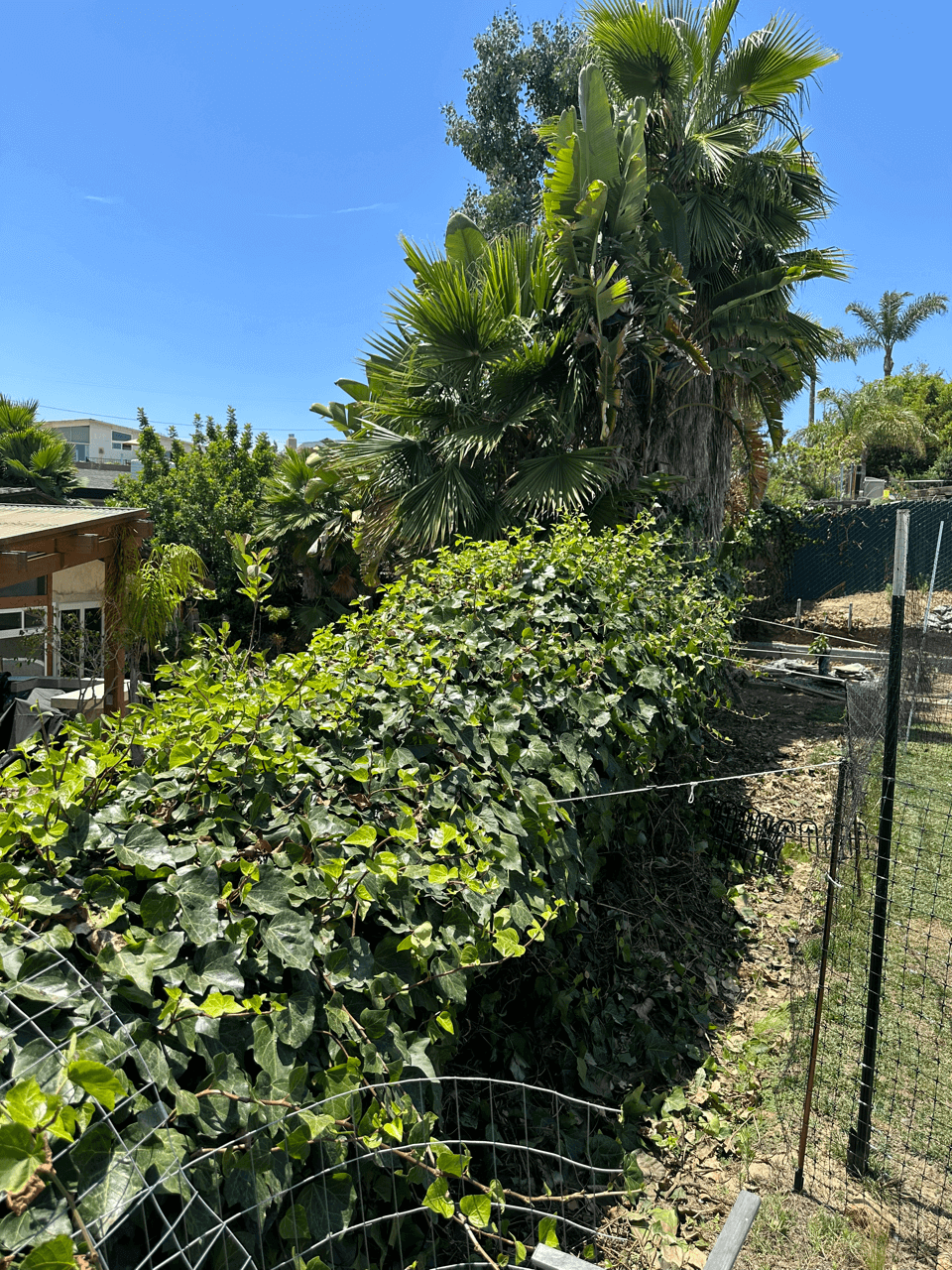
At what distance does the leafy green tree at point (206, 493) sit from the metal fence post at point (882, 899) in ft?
45.2

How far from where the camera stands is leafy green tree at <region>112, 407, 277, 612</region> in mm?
16094

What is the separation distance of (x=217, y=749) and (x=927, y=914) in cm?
418

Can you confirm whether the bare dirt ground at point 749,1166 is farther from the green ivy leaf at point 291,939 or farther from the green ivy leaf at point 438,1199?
the green ivy leaf at point 291,939

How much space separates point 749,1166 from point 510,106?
2726 centimetres

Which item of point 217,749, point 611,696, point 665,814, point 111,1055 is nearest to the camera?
point 111,1055

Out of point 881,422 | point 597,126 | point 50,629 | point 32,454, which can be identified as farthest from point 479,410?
point 881,422

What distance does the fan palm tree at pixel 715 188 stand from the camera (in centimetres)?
785

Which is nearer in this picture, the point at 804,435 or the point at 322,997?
the point at 322,997

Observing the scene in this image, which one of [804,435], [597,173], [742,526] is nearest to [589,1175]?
[597,173]

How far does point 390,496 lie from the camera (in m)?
7.06

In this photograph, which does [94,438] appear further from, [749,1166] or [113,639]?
[749,1166]

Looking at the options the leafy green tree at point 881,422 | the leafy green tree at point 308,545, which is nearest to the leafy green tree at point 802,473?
the leafy green tree at point 881,422

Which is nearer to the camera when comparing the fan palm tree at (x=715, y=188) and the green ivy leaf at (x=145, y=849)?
the green ivy leaf at (x=145, y=849)

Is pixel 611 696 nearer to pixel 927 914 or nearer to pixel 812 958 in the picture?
pixel 812 958
